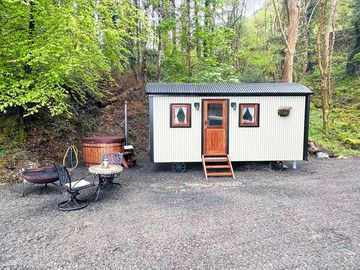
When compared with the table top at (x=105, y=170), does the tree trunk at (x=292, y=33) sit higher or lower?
higher

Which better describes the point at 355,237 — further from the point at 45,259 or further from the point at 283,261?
the point at 45,259

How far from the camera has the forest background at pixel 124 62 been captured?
19.6ft

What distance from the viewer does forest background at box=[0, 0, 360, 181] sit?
5.99m

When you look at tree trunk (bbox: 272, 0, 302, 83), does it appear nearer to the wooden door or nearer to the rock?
the rock

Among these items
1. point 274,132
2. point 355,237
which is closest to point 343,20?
point 274,132

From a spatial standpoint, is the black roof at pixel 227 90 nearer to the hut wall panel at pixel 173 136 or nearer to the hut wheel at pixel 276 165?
the hut wall panel at pixel 173 136

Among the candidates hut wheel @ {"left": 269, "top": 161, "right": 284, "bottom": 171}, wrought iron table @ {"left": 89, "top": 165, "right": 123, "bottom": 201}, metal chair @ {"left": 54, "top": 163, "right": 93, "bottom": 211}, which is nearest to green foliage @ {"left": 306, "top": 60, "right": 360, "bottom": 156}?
hut wheel @ {"left": 269, "top": 161, "right": 284, "bottom": 171}

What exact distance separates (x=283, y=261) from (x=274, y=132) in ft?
15.6

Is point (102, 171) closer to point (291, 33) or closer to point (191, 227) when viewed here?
point (191, 227)

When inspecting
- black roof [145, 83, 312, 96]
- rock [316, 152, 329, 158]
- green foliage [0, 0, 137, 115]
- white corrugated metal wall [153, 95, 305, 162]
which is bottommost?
rock [316, 152, 329, 158]

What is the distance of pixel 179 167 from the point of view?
6977 millimetres

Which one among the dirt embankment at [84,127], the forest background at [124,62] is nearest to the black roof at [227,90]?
the forest background at [124,62]

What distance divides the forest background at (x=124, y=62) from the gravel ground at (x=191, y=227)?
255cm

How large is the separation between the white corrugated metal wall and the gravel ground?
117 centimetres
